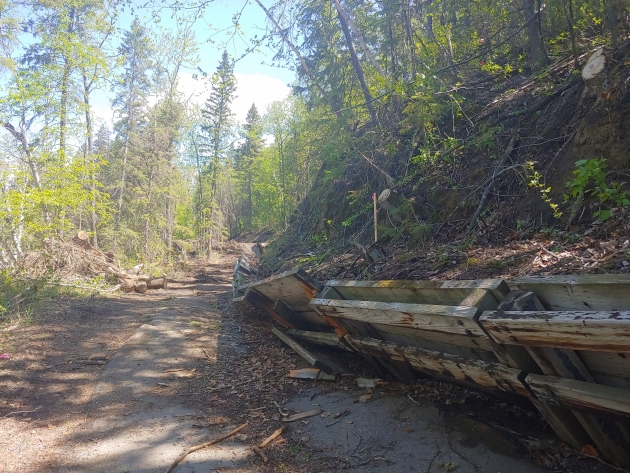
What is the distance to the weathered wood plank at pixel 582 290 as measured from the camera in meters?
2.67

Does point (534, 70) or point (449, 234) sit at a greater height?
point (534, 70)

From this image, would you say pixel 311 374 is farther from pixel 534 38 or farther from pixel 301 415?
pixel 534 38

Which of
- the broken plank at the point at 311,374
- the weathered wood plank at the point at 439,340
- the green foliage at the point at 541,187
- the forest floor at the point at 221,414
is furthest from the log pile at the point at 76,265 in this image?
the green foliage at the point at 541,187

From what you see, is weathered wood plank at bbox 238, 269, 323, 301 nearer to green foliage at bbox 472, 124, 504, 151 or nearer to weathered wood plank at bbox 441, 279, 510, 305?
weathered wood plank at bbox 441, 279, 510, 305

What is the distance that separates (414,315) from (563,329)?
1345mm

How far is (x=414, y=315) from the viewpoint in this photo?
12.1ft

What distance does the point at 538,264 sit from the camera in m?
4.12

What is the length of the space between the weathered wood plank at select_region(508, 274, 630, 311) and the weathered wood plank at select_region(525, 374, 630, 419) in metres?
0.52

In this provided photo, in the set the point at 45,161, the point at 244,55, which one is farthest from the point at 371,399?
the point at 45,161

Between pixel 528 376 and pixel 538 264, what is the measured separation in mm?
1387

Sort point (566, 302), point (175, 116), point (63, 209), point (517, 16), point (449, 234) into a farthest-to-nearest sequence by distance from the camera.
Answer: point (175, 116) < point (63, 209) < point (517, 16) < point (449, 234) < point (566, 302)

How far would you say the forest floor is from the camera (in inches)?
149

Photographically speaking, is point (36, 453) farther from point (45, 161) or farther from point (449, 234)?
point (45, 161)

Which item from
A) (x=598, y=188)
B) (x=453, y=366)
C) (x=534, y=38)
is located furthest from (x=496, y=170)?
(x=534, y=38)
